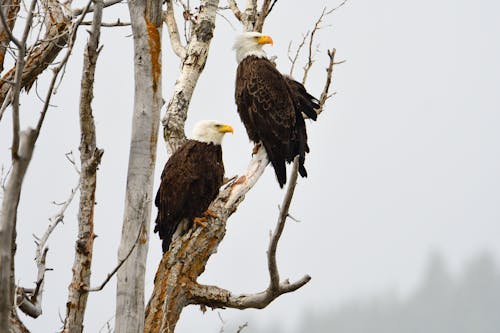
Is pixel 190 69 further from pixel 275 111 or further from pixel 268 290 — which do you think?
pixel 268 290

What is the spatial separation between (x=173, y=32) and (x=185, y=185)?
1501mm

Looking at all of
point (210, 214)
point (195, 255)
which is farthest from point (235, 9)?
point (195, 255)

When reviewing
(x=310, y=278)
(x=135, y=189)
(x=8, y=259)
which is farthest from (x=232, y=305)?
(x=8, y=259)

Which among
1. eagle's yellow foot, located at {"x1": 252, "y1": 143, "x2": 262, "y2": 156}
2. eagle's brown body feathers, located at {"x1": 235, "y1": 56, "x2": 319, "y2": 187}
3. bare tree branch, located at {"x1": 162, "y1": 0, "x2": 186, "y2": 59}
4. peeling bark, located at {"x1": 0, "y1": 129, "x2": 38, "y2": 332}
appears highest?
bare tree branch, located at {"x1": 162, "y1": 0, "x2": 186, "y2": 59}

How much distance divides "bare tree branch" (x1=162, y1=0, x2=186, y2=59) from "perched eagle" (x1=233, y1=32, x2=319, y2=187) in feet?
2.01

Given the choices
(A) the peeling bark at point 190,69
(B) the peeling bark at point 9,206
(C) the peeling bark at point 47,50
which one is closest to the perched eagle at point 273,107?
(A) the peeling bark at point 190,69

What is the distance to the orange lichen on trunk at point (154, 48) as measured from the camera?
158 inches

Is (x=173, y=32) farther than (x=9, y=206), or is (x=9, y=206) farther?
(x=173, y=32)

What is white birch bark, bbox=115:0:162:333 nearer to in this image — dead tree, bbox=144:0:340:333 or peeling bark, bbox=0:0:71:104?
dead tree, bbox=144:0:340:333

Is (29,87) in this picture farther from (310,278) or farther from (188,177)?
(310,278)

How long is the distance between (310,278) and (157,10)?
1596mm

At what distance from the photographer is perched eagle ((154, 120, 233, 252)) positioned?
19.3 ft

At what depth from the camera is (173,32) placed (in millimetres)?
6785

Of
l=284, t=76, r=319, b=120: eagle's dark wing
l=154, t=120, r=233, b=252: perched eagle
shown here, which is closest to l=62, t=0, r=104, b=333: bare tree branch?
l=154, t=120, r=233, b=252: perched eagle
